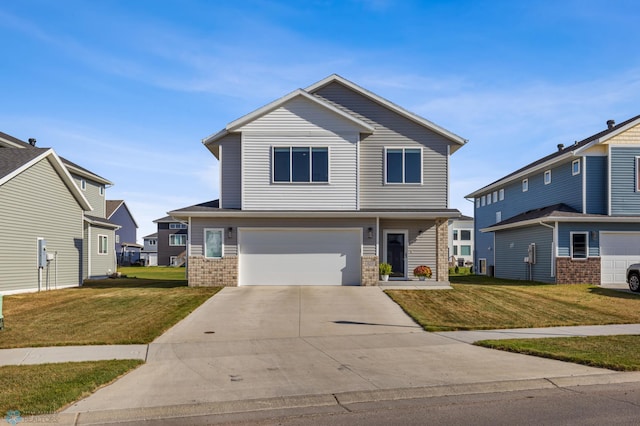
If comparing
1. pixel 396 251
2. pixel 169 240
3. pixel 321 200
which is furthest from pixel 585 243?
pixel 169 240

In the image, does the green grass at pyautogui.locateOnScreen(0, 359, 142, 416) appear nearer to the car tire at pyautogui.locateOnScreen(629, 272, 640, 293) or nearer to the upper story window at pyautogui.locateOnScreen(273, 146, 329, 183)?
the upper story window at pyautogui.locateOnScreen(273, 146, 329, 183)

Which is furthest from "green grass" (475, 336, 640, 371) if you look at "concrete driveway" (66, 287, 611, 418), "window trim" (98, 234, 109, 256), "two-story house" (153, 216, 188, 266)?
"two-story house" (153, 216, 188, 266)

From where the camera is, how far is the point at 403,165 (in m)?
23.3

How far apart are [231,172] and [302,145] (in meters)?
3.22

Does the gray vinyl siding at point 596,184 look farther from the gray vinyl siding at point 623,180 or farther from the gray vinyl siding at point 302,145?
the gray vinyl siding at point 302,145

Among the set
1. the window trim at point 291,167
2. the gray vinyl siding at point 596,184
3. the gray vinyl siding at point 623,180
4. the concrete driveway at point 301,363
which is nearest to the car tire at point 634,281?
the gray vinyl siding at point 623,180

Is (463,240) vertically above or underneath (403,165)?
underneath

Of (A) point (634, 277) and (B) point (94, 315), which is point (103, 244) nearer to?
(B) point (94, 315)

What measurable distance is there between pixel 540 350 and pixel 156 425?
737 cm

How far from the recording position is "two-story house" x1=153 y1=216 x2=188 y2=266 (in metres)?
68.2

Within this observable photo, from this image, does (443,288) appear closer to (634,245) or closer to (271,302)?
(271,302)

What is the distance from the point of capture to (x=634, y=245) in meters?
25.9

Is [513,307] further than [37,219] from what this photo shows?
No

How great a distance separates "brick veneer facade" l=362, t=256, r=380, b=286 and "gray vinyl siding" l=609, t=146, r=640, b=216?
486 inches
